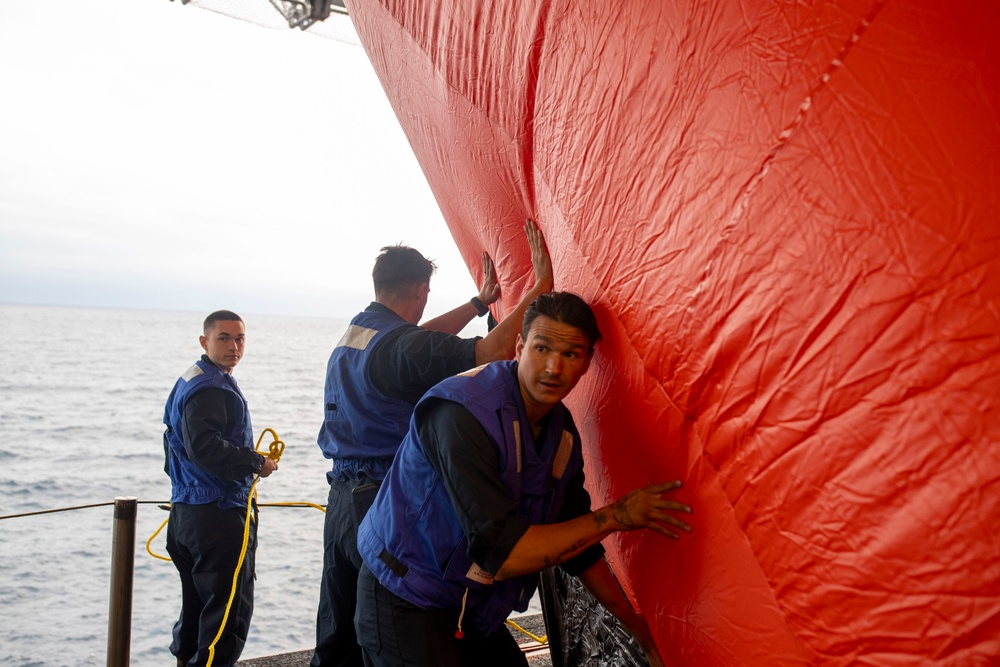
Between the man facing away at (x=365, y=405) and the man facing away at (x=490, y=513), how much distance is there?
39 cm

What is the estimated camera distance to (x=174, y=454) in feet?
9.01

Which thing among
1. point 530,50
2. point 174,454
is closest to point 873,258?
point 530,50

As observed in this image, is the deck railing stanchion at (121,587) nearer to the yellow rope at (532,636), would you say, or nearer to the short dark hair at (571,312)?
the yellow rope at (532,636)

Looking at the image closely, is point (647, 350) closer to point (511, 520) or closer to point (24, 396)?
point (511, 520)

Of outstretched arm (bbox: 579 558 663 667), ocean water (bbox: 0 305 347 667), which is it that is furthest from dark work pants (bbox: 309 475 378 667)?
ocean water (bbox: 0 305 347 667)

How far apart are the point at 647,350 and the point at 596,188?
28cm

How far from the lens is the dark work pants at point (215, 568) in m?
2.66

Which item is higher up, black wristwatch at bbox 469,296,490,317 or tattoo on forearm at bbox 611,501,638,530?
black wristwatch at bbox 469,296,490,317

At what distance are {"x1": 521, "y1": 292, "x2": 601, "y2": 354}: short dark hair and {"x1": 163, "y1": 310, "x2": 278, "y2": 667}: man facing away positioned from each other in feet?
5.73

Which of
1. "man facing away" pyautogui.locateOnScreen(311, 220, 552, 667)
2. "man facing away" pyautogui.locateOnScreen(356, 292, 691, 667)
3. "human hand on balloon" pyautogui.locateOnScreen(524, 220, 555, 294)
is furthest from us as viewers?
"man facing away" pyautogui.locateOnScreen(311, 220, 552, 667)

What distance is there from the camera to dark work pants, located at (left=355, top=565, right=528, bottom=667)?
4.30ft

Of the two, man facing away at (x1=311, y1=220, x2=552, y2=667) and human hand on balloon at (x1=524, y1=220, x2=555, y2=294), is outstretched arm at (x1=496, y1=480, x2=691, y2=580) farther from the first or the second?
man facing away at (x1=311, y1=220, x2=552, y2=667)

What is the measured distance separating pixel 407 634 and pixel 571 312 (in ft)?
2.19

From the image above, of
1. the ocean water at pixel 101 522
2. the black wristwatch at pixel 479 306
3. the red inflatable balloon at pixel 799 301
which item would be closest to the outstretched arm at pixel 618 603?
the red inflatable balloon at pixel 799 301
